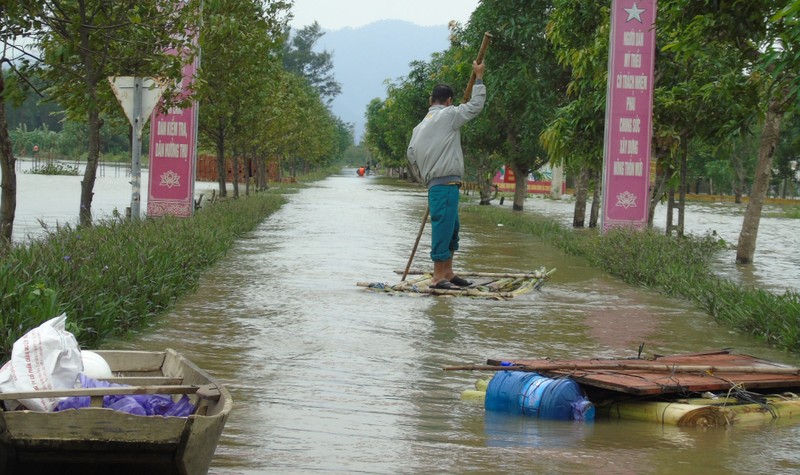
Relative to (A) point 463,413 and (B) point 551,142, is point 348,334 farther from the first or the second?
(B) point 551,142

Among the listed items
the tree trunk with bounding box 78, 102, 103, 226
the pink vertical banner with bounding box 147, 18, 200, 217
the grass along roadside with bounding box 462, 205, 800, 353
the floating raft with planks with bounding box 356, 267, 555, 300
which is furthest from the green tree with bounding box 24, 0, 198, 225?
the grass along roadside with bounding box 462, 205, 800, 353

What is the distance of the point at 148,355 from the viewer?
5938mm

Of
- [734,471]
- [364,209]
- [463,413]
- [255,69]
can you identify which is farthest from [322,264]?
[364,209]

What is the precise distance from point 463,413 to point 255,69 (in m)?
21.1

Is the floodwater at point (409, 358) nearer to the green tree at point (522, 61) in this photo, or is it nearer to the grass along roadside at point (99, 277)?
the grass along roadside at point (99, 277)

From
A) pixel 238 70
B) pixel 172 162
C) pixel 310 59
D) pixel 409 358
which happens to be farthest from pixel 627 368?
pixel 310 59

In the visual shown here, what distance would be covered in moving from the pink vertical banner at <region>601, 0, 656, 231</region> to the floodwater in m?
2.18

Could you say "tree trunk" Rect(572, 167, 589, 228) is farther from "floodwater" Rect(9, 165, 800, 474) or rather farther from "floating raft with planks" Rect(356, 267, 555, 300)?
"floating raft with planks" Rect(356, 267, 555, 300)

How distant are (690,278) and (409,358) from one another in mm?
5205

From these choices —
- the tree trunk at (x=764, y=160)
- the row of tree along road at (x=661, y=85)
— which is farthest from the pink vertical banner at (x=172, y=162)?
the tree trunk at (x=764, y=160)

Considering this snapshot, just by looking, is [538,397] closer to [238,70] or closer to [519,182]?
[238,70]

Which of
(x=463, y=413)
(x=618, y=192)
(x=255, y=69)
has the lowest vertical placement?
(x=463, y=413)

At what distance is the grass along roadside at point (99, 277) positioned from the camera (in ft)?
22.4

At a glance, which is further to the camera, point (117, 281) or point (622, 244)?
point (622, 244)
